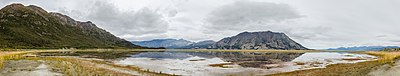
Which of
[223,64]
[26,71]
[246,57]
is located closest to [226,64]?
[223,64]

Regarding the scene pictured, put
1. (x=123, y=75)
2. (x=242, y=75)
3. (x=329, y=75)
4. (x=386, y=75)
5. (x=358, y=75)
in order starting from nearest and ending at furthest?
Answer: (x=386, y=75) < (x=358, y=75) < (x=329, y=75) < (x=123, y=75) < (x=242, y=75)

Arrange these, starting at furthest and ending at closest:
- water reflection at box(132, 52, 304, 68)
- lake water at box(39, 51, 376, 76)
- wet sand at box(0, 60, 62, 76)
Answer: water reflection at box(132, 52, 304, 68) < lake water at box(39, 51, 376, 76) < wet sand at box(0, 60, 62, 76)

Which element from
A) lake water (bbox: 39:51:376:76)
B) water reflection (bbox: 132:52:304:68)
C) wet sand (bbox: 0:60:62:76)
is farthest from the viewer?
water reflection (bbox: 132:52:304:68)

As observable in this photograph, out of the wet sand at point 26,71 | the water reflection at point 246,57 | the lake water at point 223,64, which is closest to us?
the wet sand at point 26,71

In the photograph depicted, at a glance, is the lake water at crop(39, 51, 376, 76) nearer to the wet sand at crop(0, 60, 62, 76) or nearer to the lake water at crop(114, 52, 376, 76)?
the lake water at crop(114, 52, 376, 76)

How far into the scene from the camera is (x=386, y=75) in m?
32.7

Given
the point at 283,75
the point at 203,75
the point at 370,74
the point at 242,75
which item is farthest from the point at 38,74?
the point at 370,74

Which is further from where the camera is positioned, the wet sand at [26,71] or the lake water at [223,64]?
the lake water at [223,64]

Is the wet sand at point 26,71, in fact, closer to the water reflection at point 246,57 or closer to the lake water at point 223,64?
the lake water at point 223,64

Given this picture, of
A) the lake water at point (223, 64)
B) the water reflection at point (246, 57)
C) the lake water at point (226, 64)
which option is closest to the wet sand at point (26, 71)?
the lake water at point (223, 64)

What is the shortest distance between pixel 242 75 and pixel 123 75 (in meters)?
15.7

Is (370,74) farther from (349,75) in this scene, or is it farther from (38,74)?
(38,74)

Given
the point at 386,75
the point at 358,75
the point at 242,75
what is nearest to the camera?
the point at 386,75

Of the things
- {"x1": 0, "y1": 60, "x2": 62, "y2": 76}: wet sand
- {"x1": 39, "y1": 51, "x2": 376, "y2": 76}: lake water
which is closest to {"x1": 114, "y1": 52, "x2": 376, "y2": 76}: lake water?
{"x1": 39, "y1": 51, "x2": 376, "y2": 76}: lake water
